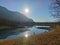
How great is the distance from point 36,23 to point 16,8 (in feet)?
2.21

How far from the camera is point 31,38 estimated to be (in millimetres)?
3309

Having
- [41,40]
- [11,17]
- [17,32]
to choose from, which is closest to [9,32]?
[17,32]

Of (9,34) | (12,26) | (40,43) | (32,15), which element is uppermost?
(32,15)

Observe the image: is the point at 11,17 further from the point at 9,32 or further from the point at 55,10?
the point at 55,10

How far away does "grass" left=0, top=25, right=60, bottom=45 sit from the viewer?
3252 mm

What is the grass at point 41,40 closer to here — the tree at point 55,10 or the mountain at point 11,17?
the tree at point 55,10

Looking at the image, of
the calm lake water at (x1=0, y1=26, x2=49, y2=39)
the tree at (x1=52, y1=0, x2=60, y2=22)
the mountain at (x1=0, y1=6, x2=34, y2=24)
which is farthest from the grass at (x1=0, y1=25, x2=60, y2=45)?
the mountain at (x1=0, y1=6, x2=34, y2=24)

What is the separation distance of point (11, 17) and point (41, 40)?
101 centimetres

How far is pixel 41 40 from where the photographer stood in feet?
11.1

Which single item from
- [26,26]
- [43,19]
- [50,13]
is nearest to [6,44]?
[26,26]

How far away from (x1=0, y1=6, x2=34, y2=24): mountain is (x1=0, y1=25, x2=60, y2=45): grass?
0.48 metres

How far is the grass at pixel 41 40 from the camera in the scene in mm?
3252

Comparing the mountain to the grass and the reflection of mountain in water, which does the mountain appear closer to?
the reflection of mountain in water

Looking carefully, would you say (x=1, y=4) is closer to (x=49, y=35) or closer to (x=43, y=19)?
(x=43, y=19)
